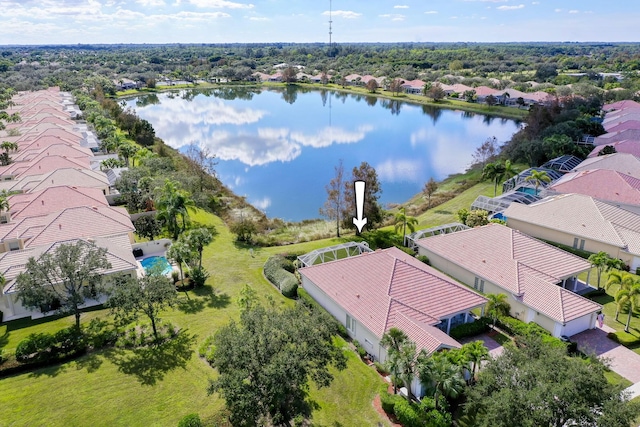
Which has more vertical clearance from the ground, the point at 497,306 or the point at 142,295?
the point at 142,295

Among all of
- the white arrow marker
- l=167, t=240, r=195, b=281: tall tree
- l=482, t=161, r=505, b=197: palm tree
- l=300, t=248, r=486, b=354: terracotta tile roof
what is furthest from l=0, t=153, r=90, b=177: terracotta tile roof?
l=482, t=161, r=505, b=197: palm tree

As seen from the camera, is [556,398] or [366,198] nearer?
[556,398]

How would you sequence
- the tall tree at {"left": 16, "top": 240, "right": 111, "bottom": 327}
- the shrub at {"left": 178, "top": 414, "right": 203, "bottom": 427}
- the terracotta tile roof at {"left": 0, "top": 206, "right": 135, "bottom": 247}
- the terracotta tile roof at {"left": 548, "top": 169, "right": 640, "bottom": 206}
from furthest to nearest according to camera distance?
the terracotta tile roof at {"left": 548, "top": 169, "right": 640, "bottom": 206} → the terracotta tile roof at {"left": 0, "top": 206, "right": 135, "bottom": 247} → the tall tree at {"left": 16, "top": 240, "right": 111, "bottom": 327} → the shrub at {"left": 178, "top": 414, "right": 203, "bottom": 427}

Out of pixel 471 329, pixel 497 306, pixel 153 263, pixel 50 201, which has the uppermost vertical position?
pixel 50 201

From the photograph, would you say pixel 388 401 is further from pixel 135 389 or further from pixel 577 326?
pixel 577 326

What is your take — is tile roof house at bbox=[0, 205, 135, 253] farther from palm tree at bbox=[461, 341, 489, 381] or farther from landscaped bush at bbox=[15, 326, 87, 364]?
palm tree at bbox=[461, 341, 489, 381]

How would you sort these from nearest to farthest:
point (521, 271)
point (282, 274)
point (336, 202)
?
point (521, 271) → point (282, 274) → point (336, 202)

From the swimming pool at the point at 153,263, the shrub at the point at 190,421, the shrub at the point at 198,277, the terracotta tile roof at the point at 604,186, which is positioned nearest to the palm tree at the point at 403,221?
the shrub at the point at 198,277

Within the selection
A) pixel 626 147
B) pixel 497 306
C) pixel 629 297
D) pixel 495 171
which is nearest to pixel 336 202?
pixel 497 306
